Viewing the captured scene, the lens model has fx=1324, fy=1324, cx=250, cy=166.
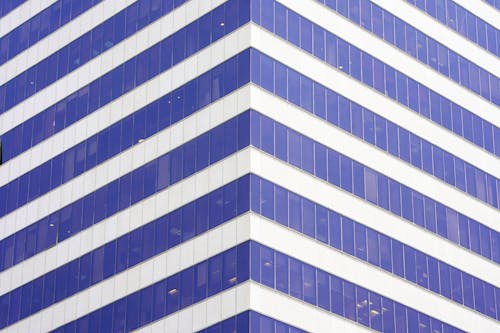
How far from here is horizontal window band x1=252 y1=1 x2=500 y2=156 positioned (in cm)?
7550

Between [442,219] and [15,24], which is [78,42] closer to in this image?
[15,24]

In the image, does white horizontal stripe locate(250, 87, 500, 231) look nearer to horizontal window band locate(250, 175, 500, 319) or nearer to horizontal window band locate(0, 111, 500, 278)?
horizontal window band locate(0, 111, 500, 278)

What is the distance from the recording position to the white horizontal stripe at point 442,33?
277ft

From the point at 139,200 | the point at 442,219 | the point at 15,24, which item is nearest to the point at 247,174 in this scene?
the point at 139,200

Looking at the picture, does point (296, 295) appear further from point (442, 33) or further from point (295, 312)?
point (442, 33)


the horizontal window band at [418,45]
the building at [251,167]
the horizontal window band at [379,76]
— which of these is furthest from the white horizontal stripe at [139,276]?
the horizontal window band at [418,45]

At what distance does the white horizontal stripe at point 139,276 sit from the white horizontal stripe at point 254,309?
2.65m

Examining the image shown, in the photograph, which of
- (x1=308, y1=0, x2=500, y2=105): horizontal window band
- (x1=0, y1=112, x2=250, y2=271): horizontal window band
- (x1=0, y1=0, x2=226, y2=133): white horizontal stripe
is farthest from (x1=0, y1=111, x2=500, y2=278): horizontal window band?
(x1=308, y1=0, x2=500, y2=105): horizontal window band

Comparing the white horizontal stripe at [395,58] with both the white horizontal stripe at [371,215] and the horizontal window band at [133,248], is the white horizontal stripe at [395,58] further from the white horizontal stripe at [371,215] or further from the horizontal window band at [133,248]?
the horizontal window band at [133,248]

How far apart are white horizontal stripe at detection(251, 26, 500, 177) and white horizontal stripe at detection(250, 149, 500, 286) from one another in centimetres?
634

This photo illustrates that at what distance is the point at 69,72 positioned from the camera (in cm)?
8569

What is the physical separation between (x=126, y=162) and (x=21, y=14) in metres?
19.2

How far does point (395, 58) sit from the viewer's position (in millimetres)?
82625

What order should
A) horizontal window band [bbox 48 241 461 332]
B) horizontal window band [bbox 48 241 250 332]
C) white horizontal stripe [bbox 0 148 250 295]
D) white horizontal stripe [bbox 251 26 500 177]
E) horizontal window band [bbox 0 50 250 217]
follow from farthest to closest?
white horizontal stripe [bbox 251 26 500 177]
horizontal window band [bbox 0 50 250 217]
white horizontal stripe [bbox 0 148 250 295]
horizontal window band [bbox 48 241 250 332]
horizontal window band [bbox 48 241 461 332]
